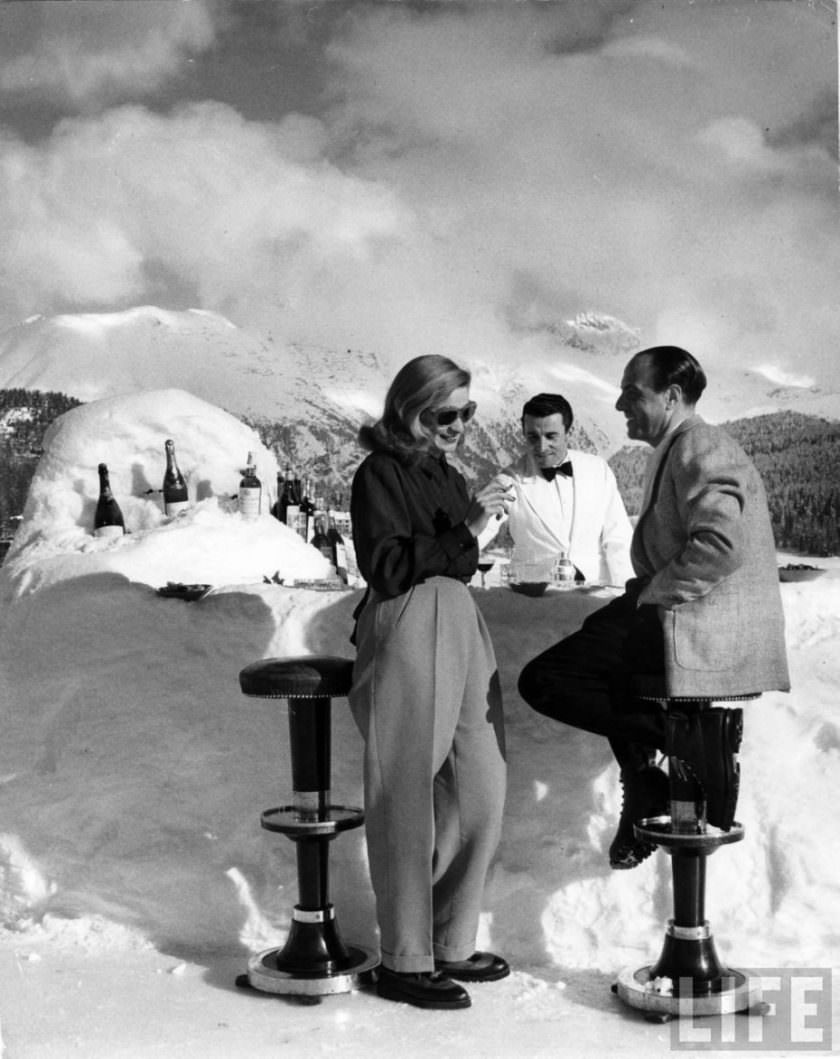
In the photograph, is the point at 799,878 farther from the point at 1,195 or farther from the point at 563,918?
the point at 1,195

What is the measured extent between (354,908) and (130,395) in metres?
2.11

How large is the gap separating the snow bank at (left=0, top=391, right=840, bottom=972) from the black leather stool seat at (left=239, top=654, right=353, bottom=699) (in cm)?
40

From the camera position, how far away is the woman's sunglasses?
3436 millimetres

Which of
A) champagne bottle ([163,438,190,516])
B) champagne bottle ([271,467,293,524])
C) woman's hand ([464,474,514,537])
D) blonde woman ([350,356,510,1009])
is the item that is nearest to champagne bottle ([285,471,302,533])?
champagne bottle ([271,467,293,524])

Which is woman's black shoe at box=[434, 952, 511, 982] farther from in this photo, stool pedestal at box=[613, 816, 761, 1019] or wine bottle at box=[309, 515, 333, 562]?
wine bottle at box=[309, 515, 333, 562]

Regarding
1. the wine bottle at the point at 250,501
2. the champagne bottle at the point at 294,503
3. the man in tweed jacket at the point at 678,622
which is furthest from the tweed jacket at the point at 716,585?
the champagne bottle at the point at 294,503

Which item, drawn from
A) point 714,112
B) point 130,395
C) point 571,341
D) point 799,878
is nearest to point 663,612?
point 799,878

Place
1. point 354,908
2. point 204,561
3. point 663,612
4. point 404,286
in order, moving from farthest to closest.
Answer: point 404,286
point 204,561
point 354,908
point 663,612

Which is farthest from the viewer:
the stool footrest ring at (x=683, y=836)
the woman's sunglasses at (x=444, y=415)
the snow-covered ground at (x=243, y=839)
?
the woman's sunglasses at (x=444, y=415)

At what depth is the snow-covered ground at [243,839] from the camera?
3.33 metres

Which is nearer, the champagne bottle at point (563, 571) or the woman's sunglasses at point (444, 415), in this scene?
the woman's sunglasses at point (444, 415)

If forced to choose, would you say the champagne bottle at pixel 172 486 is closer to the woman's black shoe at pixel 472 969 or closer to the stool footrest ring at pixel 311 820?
the stool footrest ring at pixel 311 820

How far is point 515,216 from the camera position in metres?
4.83

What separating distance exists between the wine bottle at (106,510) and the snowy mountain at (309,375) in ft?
1.26
